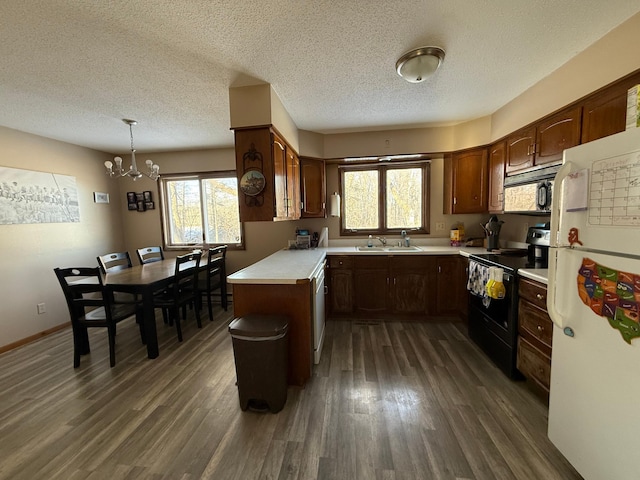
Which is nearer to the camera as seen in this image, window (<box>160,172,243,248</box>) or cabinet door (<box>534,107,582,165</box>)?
cabinet door (<box>534,107,582,165</box>)

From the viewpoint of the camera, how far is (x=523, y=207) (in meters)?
2.47

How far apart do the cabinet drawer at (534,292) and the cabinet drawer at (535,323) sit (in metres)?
0.04

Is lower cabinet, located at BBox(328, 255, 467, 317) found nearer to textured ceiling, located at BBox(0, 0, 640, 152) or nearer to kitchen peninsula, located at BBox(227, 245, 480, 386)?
kitchen peninsula, located at BBox(227, 245, 480, 386)

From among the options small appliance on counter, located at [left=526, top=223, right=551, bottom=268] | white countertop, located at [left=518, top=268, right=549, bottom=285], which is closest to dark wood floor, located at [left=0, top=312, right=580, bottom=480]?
white countertop, located at [left=518, top=268, right=549, bottom=285]

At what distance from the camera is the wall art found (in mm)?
2883

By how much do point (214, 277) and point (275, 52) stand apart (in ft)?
9.87

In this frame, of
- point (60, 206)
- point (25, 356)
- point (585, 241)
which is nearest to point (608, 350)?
point (585, 241)

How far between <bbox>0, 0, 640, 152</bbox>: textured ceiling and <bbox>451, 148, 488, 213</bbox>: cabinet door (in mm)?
601

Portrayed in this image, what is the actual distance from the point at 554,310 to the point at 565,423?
23.0 inches

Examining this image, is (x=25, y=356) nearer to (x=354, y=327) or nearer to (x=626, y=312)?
(x=354, y=327)

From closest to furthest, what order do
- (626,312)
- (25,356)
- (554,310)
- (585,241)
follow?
(626,312) < (585,241) < (554,310) < (25,356)

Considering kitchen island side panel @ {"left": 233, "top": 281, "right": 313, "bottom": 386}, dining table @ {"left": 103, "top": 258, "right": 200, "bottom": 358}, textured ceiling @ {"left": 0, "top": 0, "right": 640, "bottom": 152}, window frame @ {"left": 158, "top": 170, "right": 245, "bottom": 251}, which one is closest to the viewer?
textured ceiling @ {"left": 0, "top": 0, "right": 640, "bottom": 152}

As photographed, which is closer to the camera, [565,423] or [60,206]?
[565,423]

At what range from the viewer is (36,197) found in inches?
123
